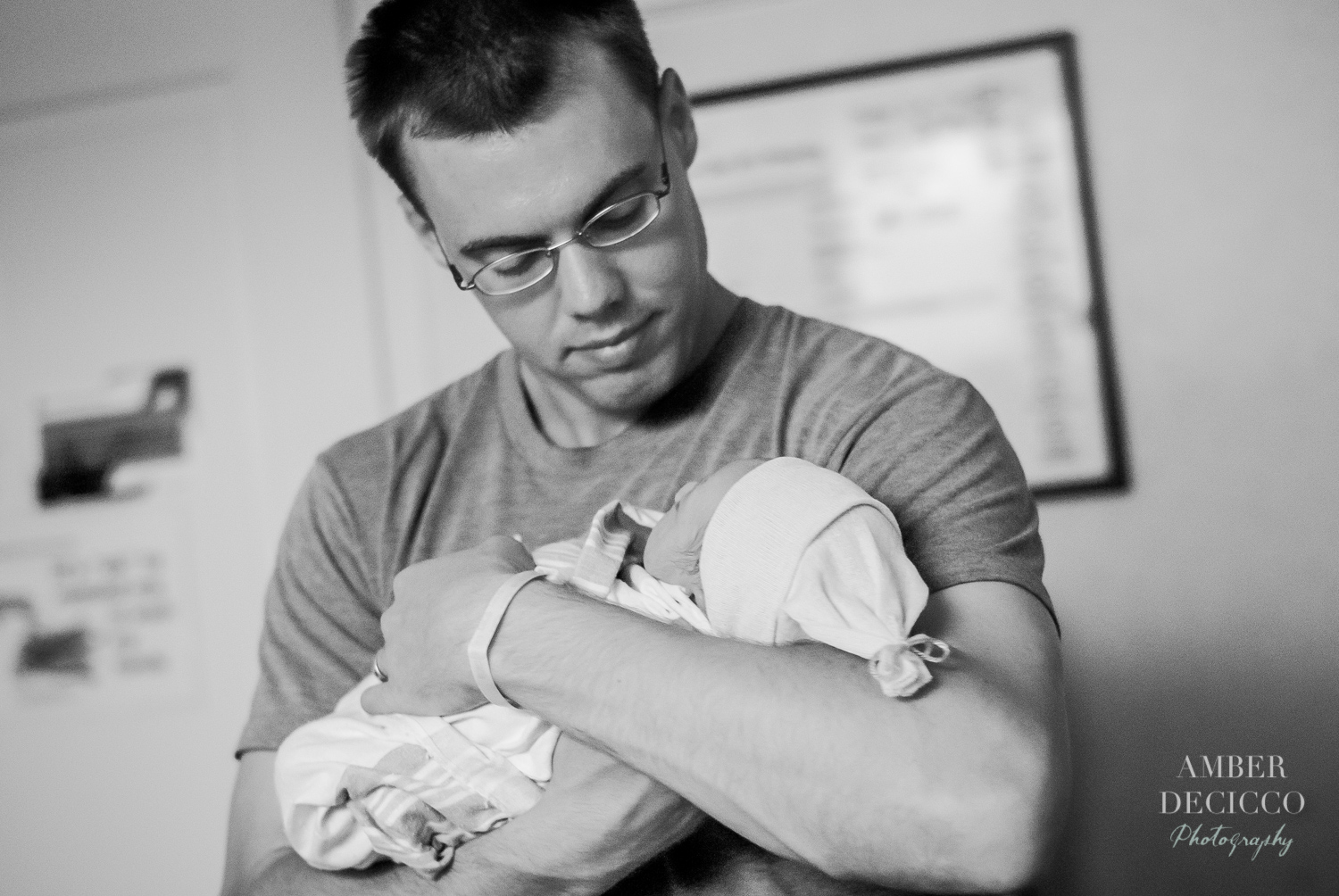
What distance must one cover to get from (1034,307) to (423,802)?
1.63 metres

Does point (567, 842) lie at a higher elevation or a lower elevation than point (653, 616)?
lower

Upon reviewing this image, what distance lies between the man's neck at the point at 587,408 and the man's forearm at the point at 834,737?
391 millimetres

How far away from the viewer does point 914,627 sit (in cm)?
95

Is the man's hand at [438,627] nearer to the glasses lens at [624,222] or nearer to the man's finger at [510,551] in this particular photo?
the man's finger at [510,551]

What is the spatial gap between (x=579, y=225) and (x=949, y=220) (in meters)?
1.27

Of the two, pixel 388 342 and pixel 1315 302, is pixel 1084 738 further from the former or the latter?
pixel 388 342

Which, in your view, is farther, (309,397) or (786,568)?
(309,397)

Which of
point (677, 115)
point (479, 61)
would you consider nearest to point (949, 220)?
point (677, 115)

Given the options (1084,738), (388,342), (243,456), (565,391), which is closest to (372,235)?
(388,342)

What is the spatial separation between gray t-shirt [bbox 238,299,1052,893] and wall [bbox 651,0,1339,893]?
117cm

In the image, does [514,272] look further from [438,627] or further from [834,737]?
[834,737]

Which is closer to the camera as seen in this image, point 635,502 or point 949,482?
point 949,482

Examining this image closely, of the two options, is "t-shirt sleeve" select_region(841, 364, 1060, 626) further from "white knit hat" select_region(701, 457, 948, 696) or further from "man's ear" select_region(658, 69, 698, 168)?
"man's ear" select_region(658, 69, 698, 168)

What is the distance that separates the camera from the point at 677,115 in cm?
130
